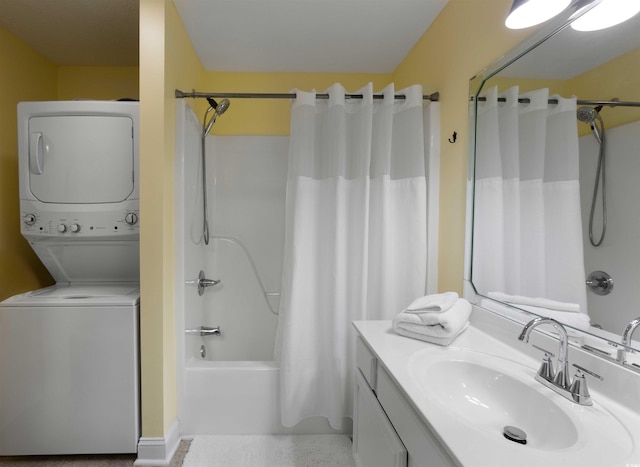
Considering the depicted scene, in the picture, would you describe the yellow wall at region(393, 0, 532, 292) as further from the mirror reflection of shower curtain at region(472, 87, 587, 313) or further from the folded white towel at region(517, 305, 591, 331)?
the folded white towel at region(517, 305, 591, 331)

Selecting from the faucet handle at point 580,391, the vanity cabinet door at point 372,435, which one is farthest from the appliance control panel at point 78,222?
the faucet handle at point 580,391

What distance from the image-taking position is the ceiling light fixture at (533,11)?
964 mm

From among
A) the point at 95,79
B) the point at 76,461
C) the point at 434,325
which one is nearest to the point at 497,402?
the point at 434,325

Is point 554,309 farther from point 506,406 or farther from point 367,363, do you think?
point 367,363

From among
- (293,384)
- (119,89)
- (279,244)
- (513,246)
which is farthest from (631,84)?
(119,89)

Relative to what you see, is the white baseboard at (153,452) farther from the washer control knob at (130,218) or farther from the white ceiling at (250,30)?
the white ceiling at (250,30)

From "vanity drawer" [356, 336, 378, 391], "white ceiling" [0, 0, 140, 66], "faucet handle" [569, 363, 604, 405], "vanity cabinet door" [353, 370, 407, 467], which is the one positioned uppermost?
"white ceiling" [0, 0, 140, 66]

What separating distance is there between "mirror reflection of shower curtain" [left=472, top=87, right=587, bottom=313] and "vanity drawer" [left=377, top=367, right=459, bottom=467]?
611 millimetres

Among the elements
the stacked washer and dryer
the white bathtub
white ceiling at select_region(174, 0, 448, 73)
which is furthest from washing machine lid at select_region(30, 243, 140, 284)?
white ceiling at select_region(174, 0, 448, 73)

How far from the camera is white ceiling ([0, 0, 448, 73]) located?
1.64m

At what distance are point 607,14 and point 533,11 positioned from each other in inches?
8.5

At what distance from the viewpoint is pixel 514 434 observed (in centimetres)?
81

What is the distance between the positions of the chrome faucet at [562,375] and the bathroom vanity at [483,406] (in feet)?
0.06

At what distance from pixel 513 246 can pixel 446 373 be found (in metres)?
0.56
